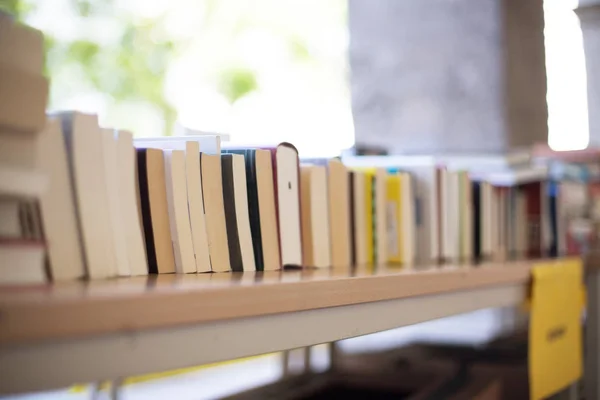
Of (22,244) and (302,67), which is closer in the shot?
(22,244)

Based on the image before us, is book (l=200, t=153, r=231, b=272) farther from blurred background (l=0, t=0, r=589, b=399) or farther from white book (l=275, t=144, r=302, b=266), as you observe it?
blurred background (l=0, t=0, r=589, b=399)

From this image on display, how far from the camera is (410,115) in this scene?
102 inches

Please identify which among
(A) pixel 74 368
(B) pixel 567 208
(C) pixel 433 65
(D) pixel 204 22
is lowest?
(B) pixel 567 208

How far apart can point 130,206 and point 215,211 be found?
14cm

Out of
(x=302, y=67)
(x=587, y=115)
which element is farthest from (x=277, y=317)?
(x=302, y=67)

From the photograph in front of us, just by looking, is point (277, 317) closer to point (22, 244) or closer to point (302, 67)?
point (22, 244)

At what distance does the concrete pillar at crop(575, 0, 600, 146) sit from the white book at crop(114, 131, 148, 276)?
333 centimetres

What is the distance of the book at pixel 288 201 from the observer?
1.05 meters

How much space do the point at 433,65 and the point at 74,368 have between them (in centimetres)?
224

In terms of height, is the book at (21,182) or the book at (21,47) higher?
the book at (21,47)

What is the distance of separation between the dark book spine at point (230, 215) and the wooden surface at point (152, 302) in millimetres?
179

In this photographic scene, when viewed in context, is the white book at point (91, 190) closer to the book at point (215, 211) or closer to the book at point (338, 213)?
the book at point (215, 211)

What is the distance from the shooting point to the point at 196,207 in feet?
2.93

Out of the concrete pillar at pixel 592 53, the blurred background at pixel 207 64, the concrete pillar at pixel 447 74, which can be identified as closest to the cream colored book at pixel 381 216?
the concrete pillar at pixel 447 74
